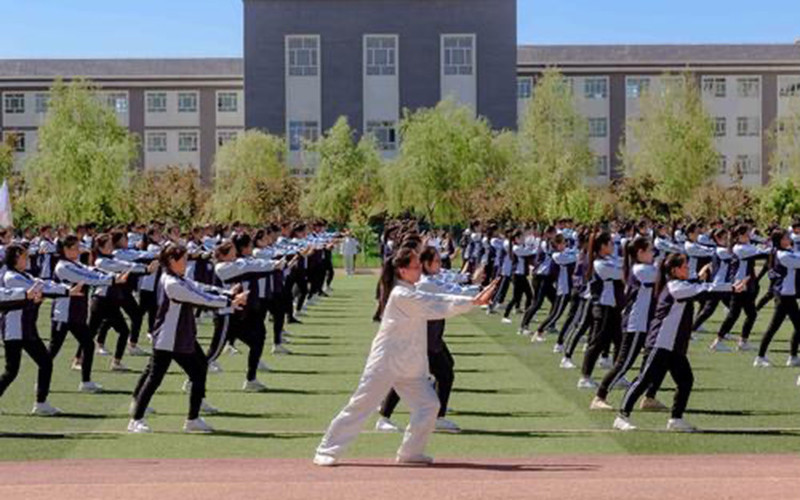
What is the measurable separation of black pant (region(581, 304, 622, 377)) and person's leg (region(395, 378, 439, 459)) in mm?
5978

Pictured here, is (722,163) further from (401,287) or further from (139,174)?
(401,287)

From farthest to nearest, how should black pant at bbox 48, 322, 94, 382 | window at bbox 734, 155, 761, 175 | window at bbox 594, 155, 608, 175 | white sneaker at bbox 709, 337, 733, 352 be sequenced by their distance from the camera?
window at bbox 734, 155, 761, 175
window at bbox 594, 155, 608, 175
white sneaker at bbox 709, 337, 733, 352
black pant at bbox 48, 322, 94, 382

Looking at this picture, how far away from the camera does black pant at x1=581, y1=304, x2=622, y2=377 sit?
17.6 meters

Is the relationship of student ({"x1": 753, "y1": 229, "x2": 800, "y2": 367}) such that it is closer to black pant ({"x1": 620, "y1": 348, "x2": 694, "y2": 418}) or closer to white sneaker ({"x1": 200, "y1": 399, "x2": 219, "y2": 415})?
black pant ({"x1": 620, "y1": 348, "x2": 694, "y2": 418})

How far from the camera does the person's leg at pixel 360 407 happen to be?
38.8 ft

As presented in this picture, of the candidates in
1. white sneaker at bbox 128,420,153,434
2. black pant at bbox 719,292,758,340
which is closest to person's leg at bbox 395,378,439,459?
white sneaker at bbox 128,420,153,434

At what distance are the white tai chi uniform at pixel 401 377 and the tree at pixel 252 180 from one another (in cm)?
5562

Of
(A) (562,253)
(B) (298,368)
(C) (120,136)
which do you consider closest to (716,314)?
(A) (562,253)

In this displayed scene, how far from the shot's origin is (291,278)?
27.9 m

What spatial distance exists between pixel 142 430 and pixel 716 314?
1978cm

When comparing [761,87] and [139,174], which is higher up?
[761,87]

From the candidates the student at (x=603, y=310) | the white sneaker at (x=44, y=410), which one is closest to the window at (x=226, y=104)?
the student at (x=603, y=310)

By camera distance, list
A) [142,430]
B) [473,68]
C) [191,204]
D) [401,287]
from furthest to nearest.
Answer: [473,68], [191,204], [142,430], [401,287]

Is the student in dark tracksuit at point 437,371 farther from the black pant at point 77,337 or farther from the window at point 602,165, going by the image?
the window at point 602,165
